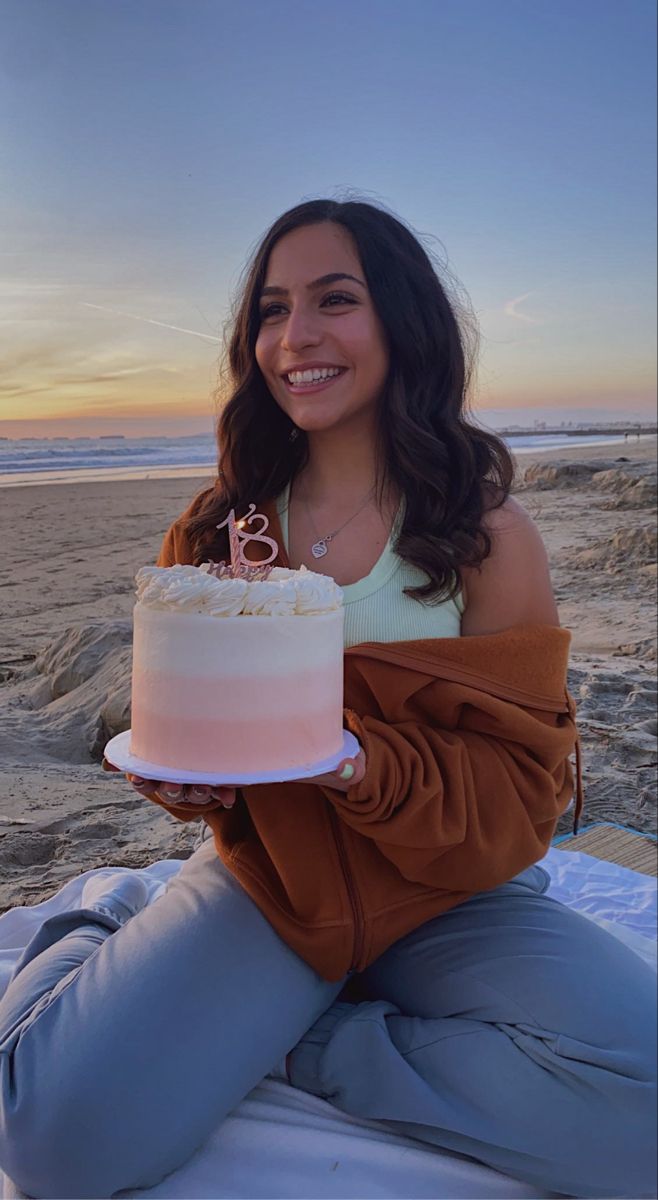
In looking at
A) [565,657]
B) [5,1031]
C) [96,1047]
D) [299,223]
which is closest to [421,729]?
[565,657]

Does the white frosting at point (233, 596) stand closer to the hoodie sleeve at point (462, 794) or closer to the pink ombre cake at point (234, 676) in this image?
the pink ombre cake at point (234, 676)

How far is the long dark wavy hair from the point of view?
1.75 m

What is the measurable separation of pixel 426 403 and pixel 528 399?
4.60m

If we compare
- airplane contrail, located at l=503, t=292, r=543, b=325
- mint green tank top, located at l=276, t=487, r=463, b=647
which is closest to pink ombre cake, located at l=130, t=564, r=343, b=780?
mint green tank top, located at l=276, t=487, r=463, b=647

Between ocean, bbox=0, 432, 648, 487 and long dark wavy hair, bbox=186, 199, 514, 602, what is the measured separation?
2.88 feet

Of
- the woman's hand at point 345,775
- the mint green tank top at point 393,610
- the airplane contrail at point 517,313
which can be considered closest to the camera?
the woman's hand at point 345,775

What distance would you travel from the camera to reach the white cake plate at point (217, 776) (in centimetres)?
124

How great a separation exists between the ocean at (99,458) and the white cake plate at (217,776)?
143 centimetres

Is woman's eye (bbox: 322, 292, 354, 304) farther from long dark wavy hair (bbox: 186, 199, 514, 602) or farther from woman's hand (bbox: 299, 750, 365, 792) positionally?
woman's hand (bbox: 299, 750, 365, 792)

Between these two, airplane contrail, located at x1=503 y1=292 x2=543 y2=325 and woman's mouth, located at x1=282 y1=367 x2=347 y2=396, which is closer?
woman's mouth, located at x1=282 y1=367 x2=347 y2=396

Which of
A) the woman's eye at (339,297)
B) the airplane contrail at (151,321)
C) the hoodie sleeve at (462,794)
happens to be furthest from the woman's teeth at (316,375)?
the airplane contrail at (151,321)

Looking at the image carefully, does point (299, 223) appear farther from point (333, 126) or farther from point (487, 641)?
point (333, 126)

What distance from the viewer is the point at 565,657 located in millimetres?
1686

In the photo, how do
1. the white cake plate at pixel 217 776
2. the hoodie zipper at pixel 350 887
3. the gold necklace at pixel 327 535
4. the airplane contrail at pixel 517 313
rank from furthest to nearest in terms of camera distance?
the airplane contrail at pixel 517 313 → the gold necklace at pixel 327 535 → the hoodie zipper at pixel 350 887 → the white cake plate at pixel 217 776
